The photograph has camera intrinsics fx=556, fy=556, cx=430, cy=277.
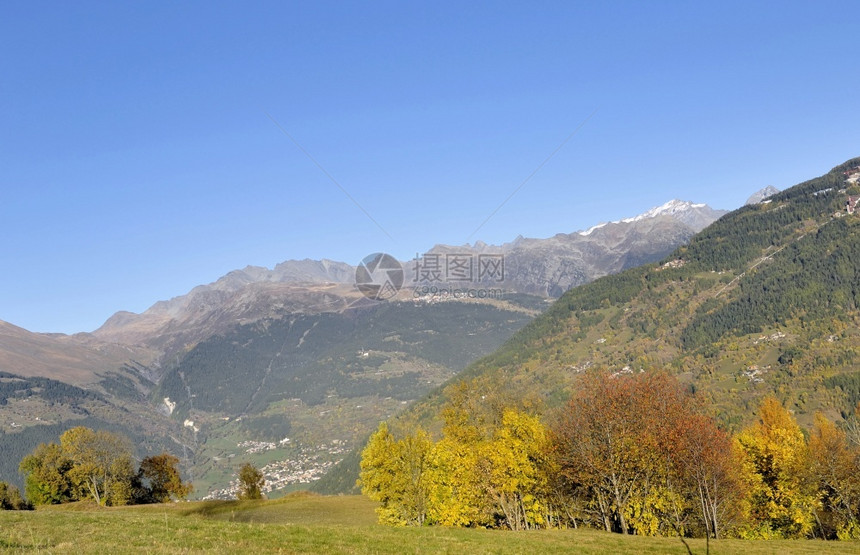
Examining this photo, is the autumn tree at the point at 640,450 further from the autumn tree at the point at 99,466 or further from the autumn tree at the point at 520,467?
the autumn tree at the point at 99,466

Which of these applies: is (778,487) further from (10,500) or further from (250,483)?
(10,500)

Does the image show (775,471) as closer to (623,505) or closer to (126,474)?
(623,505)

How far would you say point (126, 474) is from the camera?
426 ft

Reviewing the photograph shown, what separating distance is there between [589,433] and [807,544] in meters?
22.8

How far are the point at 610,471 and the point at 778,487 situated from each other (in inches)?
1696

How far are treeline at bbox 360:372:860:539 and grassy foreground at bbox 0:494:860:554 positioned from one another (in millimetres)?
15833

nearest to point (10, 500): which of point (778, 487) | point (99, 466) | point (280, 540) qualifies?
point (99, 466)

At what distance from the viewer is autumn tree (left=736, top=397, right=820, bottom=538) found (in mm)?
86250

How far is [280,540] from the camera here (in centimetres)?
3325

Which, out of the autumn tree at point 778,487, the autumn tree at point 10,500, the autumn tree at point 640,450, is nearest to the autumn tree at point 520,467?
the autumn tree at point 640,450

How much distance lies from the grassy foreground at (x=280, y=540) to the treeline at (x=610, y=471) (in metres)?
15.8

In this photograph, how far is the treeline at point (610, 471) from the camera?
216 ft

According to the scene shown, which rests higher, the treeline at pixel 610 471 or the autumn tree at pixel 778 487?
the treeline at pixel 610 471

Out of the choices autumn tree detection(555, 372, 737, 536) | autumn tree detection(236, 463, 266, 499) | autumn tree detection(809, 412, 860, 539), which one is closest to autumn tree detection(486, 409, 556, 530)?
autumn tree detection(555, 372, 737, 536)
